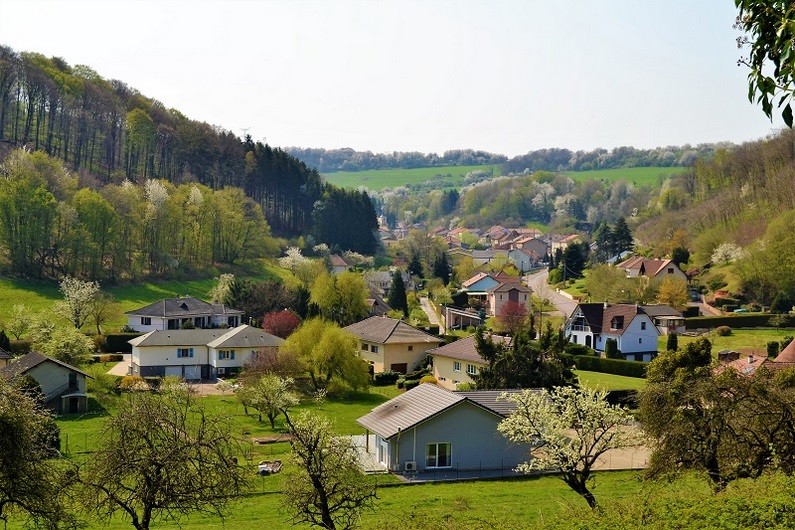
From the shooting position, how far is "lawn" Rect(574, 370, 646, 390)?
46.2 m

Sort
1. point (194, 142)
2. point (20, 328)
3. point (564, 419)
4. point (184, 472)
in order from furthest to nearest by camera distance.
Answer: point (194, 142), point (20, 328), point (564, 419), point (184, 472)

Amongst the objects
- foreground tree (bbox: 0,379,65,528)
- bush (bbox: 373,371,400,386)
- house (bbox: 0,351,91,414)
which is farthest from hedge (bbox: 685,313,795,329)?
foreground tree (bbox: 0,379,65,528)

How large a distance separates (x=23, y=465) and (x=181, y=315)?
47.6 m

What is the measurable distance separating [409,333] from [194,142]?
60.2 meters

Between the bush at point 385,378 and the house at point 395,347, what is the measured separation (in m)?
1.69

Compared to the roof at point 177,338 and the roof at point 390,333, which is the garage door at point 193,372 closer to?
the roof at point 177,338

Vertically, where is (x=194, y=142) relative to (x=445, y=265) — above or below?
above

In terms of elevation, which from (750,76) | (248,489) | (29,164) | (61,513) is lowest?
(248,489)

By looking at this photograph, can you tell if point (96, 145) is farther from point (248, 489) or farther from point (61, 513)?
point (61, 513)

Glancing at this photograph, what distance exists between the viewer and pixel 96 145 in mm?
101188

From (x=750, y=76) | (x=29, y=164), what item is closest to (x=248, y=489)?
(x=750, y=76)

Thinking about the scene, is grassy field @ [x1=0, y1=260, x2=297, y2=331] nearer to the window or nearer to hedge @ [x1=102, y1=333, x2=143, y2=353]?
hedge @ [x1=102, y1=333, x2=143, y2=353]

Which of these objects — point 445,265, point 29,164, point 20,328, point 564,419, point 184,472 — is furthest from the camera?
point 445,265

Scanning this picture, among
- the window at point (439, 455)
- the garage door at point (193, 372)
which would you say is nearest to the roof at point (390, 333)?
the garage door at point (193, 372)
